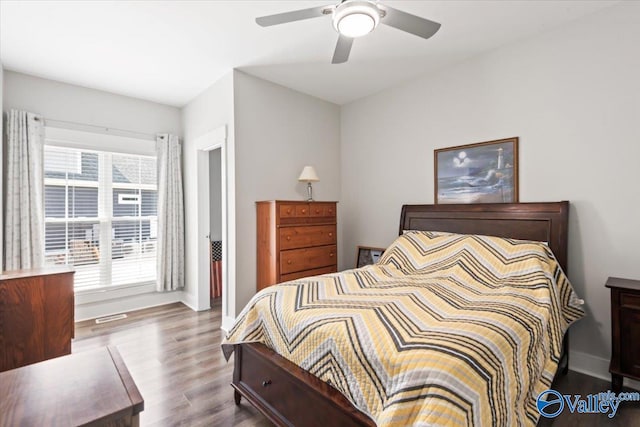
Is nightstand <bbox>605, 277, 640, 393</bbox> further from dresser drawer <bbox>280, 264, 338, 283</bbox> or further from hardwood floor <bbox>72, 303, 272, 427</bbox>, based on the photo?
dresser drawer <bbox>280, 264, 338, 283</bbox>

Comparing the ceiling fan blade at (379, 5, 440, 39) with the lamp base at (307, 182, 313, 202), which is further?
the lamp base at (307, 182, 313, 202)

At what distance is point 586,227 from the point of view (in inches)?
95.3

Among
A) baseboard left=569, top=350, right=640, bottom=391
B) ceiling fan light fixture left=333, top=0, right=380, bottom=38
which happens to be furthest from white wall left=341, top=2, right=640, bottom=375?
ceiling fan light fixture left=333, top=0, right=380, bottom=38

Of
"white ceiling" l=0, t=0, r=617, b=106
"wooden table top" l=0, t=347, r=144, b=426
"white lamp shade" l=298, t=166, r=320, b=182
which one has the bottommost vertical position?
"wooden table top" l=0, t=347, r=144, b=426

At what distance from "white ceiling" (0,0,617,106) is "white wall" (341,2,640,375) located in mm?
197

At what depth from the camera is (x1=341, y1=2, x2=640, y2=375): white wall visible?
225 centimetres

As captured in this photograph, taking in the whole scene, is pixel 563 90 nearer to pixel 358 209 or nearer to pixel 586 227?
pixel 586 227

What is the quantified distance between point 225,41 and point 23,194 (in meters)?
2.69

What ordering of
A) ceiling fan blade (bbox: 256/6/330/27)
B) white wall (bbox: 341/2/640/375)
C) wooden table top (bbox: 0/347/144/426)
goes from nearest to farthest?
wooden table top (bbox: 0/347/144/426) → ceiling fan blade (bbox: 256/6/330/27) → white wall (bbox: 341/2/640/375)

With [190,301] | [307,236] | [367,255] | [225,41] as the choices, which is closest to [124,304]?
[190,301]

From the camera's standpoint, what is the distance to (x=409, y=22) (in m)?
1.77

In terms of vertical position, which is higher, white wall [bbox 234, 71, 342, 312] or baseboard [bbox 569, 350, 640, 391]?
white wall [bbox 234, 71, 342, 312]

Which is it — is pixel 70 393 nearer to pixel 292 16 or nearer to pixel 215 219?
pixel 292 16

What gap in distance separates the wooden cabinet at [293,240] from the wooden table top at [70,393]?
1.95m
